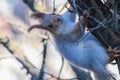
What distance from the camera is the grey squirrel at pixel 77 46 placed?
1.85m

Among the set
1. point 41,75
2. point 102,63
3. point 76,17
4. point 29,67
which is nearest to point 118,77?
point 102,63

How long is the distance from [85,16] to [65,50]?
0.43ft

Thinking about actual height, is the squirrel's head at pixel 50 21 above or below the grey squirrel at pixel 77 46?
above

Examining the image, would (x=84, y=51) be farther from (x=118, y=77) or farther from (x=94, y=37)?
(x=118, y=77)

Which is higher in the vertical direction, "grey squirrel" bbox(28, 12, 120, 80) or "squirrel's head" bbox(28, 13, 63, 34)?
"squirrel's head" bbox(28, 13, 63, 34)

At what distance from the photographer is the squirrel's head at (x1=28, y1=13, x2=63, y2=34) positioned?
1.87 metres

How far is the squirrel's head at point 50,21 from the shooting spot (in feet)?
6.14

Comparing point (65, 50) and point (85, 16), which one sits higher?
point (85, 16)

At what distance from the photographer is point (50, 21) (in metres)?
1.89

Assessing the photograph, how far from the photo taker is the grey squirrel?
1849 millimetres

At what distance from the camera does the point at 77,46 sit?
6.07 feet

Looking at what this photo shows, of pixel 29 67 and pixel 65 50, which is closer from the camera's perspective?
pixel 65 50

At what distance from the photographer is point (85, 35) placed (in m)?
1.83

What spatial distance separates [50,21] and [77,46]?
127mm
